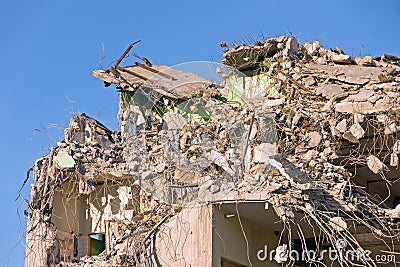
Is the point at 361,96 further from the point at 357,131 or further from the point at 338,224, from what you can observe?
the point at 338,224

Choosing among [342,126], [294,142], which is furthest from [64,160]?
[342,126]

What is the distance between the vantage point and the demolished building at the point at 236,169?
35.0ft

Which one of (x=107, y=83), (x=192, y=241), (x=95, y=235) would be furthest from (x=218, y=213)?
(x=107, y=83)

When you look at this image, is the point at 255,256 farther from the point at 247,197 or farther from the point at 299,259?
the point at 247,197

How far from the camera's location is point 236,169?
11.2 m

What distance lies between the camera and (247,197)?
10.5 meters

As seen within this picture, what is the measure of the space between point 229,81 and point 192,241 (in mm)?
4681

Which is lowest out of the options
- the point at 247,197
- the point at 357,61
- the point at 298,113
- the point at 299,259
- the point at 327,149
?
the point at 299,259

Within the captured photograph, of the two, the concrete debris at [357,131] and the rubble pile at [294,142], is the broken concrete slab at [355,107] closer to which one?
the rubble pile at [294,142]

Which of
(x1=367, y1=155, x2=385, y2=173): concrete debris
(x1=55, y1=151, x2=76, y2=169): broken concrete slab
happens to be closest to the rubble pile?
(x1=367, y1=155, x2=385, y2=173): concrete debris

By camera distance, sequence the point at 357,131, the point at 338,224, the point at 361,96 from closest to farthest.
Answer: the point at 338,224 → the point at 357,131 → the point at 361,96

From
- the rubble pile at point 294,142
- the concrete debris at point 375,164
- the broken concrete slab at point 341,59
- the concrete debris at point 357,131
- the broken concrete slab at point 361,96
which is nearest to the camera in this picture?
the rubble pile at point 294,142

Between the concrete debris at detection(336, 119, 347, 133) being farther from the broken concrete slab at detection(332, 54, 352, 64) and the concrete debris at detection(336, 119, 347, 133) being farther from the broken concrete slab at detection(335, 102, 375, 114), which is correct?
the broken concrete slab at detection(332, 54, 352, 64)

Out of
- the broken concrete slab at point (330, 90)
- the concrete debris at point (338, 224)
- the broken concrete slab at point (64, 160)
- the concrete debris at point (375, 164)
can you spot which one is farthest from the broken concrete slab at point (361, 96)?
the broken concrete slab at point (64, 160)
